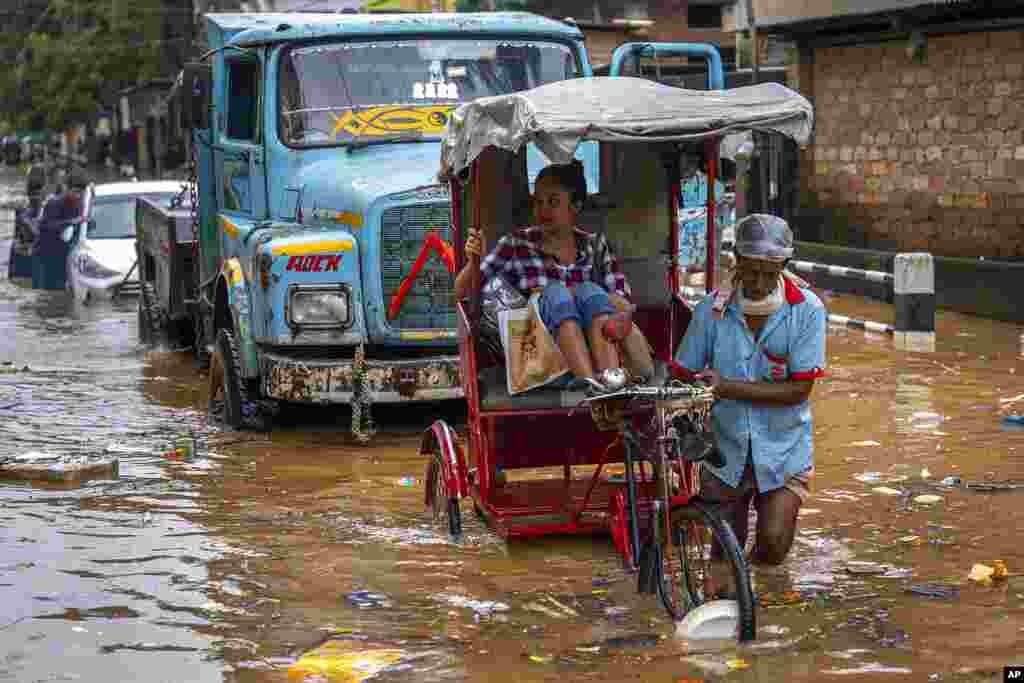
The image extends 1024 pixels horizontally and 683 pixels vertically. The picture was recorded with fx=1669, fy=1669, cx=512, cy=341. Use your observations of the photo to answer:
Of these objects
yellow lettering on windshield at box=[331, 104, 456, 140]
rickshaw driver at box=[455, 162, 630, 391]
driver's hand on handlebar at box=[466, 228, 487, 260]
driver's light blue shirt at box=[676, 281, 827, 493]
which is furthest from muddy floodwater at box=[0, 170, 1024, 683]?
yellow lettering on windshield at box=[331, 104, 456, 140]

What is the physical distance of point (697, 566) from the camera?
6164mm

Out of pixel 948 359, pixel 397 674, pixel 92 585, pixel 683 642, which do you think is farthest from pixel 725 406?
pixel 948 359

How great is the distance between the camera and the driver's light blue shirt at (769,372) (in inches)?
261

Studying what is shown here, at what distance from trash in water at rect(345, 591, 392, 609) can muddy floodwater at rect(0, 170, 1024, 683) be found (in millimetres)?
16

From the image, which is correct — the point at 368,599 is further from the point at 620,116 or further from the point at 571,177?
the point at 620,116

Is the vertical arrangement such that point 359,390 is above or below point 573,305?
below

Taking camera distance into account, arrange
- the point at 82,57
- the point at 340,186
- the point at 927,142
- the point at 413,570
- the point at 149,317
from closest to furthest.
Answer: the point at 413,570 < the point at 340,186 < the point at 149,317 < the point at 927,142 < the point at 82,57

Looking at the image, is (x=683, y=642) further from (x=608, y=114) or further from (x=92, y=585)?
(x=92, y=585)

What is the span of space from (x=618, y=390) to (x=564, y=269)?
52.0 inches

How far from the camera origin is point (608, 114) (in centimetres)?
677

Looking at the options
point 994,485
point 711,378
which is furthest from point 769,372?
point 994,485

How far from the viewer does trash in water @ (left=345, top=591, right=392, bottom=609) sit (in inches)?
A: 263

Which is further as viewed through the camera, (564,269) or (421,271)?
(421,271)

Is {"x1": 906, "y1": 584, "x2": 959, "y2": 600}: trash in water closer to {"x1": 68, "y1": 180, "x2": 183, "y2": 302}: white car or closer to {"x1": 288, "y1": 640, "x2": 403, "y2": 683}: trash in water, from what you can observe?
{"x1": 288, "y1": 640, "x2": 403, "y2": 683}: trash in water
